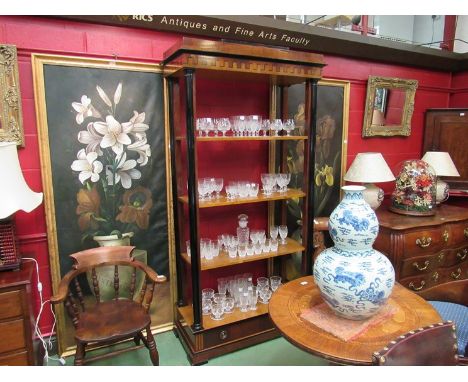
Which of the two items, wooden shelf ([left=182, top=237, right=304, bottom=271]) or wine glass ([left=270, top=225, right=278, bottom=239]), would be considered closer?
wooden shelf ([left=182, top=237, right=304, bottom=271])

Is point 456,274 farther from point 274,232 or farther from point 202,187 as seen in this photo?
point 202,187

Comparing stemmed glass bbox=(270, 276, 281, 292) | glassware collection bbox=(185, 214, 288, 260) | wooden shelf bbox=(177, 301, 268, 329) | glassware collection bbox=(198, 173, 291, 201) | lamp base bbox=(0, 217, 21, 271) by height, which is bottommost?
wooden shelf bbox=(177, 301, 268, 329)

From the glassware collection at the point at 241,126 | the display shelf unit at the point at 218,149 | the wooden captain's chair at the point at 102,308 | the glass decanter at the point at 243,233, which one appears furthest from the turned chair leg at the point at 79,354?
the glassware collection at the point at 241,126

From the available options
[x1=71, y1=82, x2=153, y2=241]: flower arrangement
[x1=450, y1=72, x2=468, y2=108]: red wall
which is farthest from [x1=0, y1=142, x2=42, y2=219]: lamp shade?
[x1=450, y1=72, x2=468, y2=108]: red wall

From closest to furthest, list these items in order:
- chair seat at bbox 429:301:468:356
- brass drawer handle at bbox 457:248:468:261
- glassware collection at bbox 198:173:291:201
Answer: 1. chair seat at bbox 429:301:468:356
2. glassware collection at bbox 198:173:291:201
3. brass drawer handle at bbox 457:248:468:261

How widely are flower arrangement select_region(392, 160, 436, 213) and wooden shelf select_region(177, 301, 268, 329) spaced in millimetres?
1646

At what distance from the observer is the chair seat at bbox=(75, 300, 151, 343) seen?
1854 millimetres

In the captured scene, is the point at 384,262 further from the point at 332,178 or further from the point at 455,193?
the point at 455,193

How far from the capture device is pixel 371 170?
2.87 metres

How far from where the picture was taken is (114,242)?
238cm

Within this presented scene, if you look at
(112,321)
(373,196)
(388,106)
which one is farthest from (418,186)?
(112,321)

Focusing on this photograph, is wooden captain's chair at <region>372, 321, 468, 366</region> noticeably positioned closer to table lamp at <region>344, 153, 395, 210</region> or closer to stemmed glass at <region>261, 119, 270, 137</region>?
stemmed glass at <region>261, 119, 270, 137</region>

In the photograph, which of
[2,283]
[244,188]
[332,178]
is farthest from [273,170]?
[2,283]

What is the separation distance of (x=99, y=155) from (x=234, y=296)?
1.41 m
